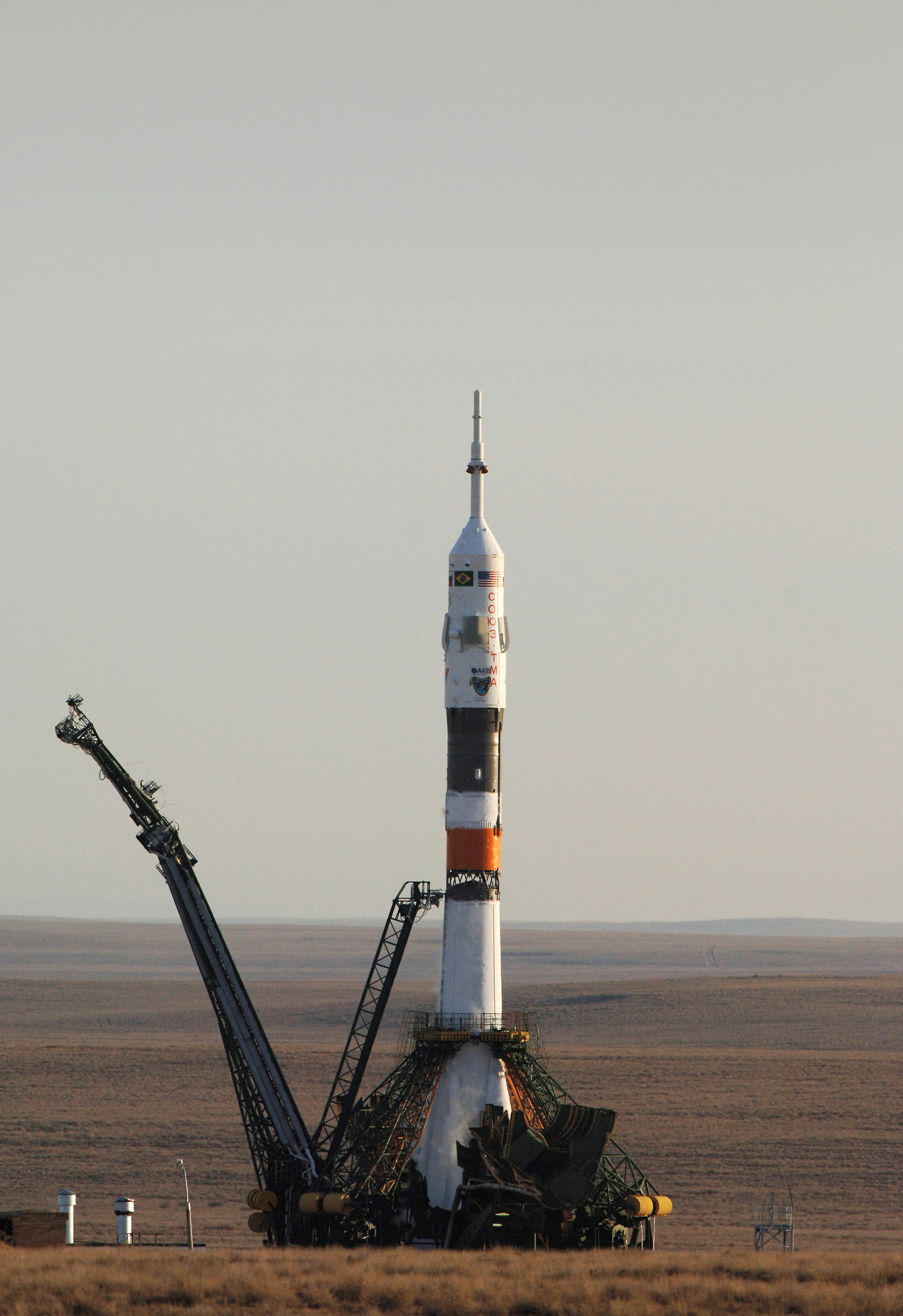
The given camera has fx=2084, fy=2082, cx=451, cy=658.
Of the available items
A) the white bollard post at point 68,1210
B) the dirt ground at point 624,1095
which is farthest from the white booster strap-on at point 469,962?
the dirt ground at point 624,1095

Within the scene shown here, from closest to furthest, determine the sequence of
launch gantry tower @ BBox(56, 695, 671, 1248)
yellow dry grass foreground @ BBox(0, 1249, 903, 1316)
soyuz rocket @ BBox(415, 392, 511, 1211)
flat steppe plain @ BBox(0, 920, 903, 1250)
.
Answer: yellow dry grass foreground @ BBox(0, 1249, 903, 1316) → launch gantry tower @ BBox(56, 695, 671, 1248) → soyuz rocket @ BBox(415, 392, 511, 1211) → flat steppe plain @ BBox(0, 920, 903, 1250)

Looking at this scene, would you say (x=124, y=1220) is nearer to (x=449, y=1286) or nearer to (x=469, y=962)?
(x=469, y=962)

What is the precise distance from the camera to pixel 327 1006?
141500 millimetres

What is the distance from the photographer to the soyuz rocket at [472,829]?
52938mm

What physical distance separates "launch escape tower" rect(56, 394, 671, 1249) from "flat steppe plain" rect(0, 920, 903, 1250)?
5733mm

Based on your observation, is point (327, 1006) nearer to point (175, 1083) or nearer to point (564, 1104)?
point (175, 1083)

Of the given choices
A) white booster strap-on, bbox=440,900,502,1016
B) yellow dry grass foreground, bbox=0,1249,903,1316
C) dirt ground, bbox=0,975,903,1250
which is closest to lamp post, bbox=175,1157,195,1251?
dirt ground, bbox=0,975,903,1250

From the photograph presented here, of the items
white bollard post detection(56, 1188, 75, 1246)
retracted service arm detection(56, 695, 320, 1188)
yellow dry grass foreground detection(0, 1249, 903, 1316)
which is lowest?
yellow dry grass foreground detection(0, 1249, 903, 1316)

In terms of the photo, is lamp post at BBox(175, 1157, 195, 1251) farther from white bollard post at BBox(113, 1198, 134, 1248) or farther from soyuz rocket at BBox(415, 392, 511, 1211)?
soyuz rocket at BBox(415, 392, 511, 1211)

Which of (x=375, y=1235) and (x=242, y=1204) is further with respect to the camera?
(x=242, y=1204)

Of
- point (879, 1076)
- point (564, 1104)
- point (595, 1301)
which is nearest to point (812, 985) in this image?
point (879, 1076)

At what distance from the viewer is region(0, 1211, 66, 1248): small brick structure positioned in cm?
5103

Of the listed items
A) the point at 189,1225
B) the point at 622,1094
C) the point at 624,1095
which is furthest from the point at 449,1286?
the point at 622,1094

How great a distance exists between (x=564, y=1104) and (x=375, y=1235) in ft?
18.8
